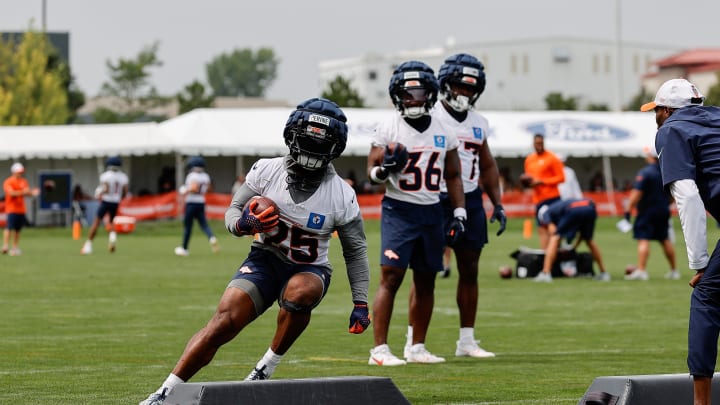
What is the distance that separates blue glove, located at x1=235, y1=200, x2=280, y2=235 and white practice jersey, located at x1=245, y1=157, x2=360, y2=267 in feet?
1.17

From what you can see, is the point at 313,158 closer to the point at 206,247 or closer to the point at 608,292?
the point at 608,292

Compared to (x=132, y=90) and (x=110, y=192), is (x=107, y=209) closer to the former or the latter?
(x=110, y=192)

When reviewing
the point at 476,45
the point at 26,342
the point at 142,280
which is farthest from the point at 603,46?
the point at 26,342

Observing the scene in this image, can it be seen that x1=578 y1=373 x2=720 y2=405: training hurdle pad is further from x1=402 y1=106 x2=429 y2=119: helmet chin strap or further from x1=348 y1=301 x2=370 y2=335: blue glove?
x1=402 y1=106 x2=429 y2=119: helmet chin strap

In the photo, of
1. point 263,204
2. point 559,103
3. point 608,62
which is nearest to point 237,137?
point 263,204

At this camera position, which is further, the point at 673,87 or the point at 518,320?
the point at 518,320

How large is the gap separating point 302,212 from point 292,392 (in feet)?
4.13

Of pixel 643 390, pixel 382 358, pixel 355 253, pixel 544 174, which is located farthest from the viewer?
pixel 544 174

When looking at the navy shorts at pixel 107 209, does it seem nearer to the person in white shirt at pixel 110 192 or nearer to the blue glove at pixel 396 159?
the person in white shirt at pixel 110 192

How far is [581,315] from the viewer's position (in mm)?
16406

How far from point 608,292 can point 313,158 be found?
12.5 metres

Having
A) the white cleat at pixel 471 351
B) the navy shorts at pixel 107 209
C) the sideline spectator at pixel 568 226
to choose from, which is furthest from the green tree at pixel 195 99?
the white cleat at pixel 471 351

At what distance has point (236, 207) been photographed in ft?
27.5

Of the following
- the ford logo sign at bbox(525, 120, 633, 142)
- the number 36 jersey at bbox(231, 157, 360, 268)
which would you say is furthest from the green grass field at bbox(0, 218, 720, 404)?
the ford logo sign at bbox(525, 120, 633, 142)
